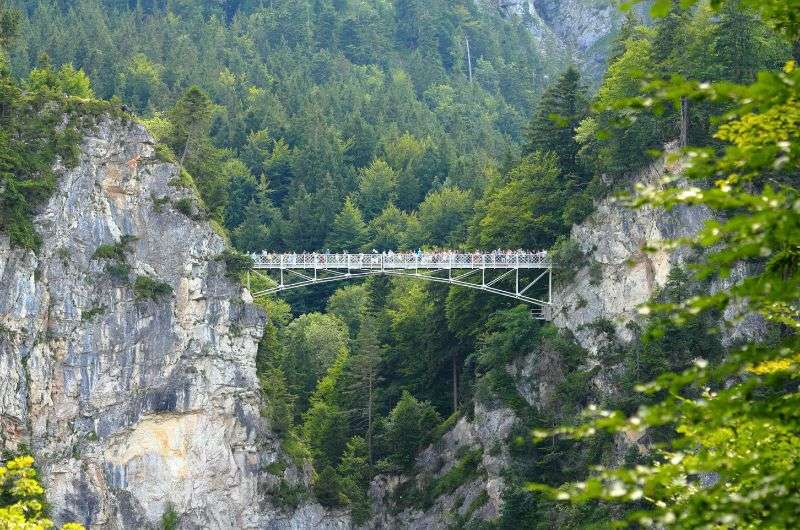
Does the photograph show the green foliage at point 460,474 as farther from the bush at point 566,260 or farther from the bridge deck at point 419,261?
the bush at point 566,260

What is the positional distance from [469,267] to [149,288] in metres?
13.2

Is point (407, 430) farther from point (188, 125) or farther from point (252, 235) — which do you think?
point (252, 235)

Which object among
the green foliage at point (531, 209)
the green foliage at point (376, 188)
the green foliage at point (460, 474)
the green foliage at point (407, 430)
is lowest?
the green foliage at point (460, 474)

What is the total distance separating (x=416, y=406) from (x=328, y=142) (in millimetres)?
45605

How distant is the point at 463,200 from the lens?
8888 cm

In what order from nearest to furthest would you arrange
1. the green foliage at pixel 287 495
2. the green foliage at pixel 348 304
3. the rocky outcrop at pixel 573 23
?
1. the green foliage at pixel 287 495
2. the green foliage at pixel 348 304
3. the rocky outcrop at pixel 573 23

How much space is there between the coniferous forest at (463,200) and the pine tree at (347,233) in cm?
20

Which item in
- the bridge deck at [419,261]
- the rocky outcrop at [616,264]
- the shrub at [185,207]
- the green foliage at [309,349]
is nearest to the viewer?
the rocky outcrop at [616,264]

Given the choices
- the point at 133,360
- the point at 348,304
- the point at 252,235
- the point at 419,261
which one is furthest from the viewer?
the point at 252,235

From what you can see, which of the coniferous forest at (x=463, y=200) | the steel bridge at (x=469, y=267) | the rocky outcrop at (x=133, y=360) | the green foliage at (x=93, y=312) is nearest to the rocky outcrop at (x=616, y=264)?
the coniferous forest at (x=463, y=200)

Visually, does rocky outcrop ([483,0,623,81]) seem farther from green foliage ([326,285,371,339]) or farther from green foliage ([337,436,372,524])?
green foliage ([337,436,372,524])

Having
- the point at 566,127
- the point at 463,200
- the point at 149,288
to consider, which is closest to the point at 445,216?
the point at 463,200

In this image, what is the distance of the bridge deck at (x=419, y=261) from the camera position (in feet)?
196

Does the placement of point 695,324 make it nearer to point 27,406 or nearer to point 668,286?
point 668,286
